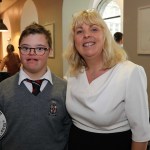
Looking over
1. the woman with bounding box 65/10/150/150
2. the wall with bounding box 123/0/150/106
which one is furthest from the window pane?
the woman with bounding box 65/10/150/150

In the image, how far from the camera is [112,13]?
216 inches

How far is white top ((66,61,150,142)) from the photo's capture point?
4.22 ft

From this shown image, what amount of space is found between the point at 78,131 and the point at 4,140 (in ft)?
1.38

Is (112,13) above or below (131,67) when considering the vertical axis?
above

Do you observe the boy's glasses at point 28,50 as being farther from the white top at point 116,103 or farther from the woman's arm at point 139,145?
the woman's arm at point 139,145

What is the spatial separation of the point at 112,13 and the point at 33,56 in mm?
4398

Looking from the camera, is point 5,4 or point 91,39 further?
point 5,4

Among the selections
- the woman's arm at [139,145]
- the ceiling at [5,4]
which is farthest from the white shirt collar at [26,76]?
the ceiling at [5,4]

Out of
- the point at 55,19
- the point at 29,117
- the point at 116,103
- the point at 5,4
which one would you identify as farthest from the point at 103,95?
the point at 5,4

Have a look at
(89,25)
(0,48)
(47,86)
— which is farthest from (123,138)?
(0,48)

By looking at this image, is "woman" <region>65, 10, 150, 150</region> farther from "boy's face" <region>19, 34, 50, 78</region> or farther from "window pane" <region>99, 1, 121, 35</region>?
"window pane" <region>99, 1, 121, 35</region>

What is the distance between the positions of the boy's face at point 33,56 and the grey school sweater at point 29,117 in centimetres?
11

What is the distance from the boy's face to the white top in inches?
10.6

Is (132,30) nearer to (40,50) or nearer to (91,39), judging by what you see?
(91,39)
